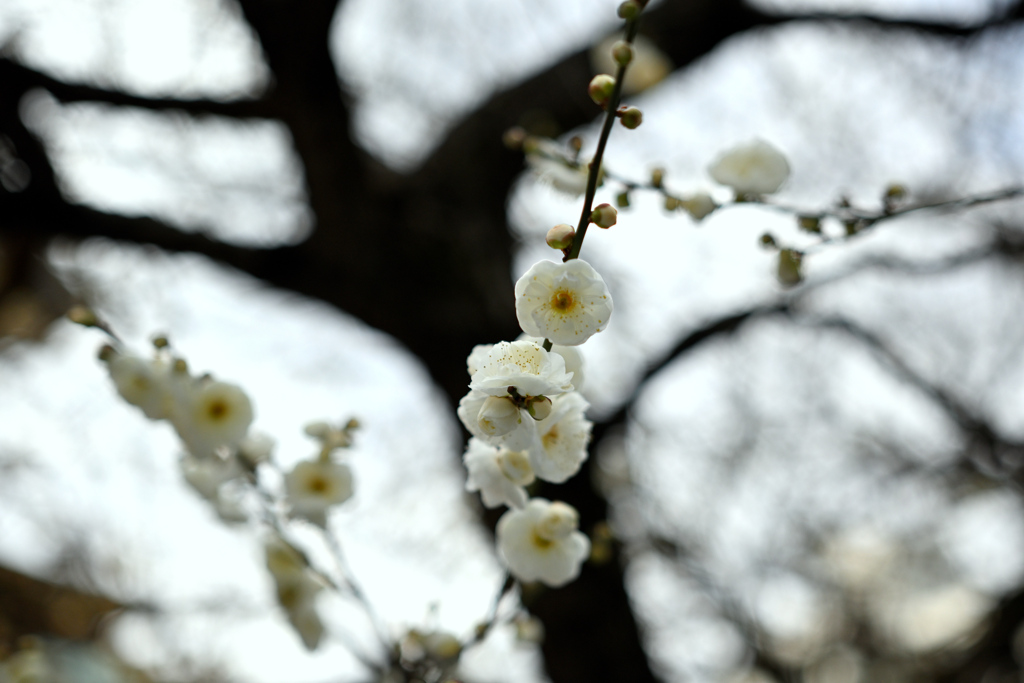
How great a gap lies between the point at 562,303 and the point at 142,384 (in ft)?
2.39

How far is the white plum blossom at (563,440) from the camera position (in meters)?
0.67

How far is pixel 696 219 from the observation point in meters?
0.95

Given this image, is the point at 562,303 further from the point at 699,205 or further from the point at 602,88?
the point at 699,205

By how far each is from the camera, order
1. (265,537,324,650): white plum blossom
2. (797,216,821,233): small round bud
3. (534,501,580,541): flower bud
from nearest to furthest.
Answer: (534,501,580,541): flower bud, (797,216,821,233): small round bud, (265,537,324,650): white plum blossom

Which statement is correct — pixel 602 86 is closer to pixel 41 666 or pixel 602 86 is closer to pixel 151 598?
pixel 41 666

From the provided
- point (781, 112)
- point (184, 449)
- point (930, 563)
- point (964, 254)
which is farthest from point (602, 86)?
point (930, 563)

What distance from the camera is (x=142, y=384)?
98 cm

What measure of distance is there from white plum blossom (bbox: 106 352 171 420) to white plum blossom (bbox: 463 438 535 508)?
1.81 feet

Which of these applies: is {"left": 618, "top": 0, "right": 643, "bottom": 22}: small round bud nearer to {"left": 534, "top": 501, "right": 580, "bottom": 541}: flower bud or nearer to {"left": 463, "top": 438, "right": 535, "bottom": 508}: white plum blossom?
{"left": 463, "top": 438, "right": 535, "bottom": 508}: white plum blossom

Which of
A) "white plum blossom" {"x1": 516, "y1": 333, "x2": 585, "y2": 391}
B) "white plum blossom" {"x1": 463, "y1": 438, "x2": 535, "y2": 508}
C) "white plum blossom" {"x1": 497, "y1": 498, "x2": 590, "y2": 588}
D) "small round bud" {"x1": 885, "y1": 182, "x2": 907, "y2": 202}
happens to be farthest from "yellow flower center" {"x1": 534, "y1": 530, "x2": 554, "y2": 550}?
"small round bud" {"x1": 885, "y1": 182, "x2": 907, "y2": 202}

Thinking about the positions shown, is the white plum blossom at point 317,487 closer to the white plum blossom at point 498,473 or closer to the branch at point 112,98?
the white plum blossom at point 498,473

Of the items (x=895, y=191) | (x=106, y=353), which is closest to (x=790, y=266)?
(x=895, y=191)

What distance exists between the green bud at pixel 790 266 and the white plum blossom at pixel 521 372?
46cm

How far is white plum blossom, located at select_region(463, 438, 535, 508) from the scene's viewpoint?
0.70 metres
